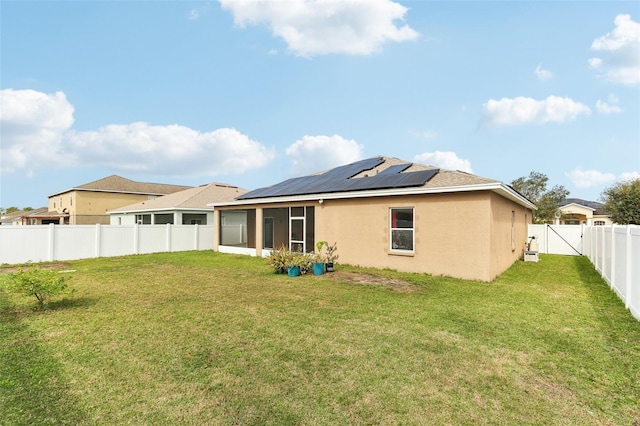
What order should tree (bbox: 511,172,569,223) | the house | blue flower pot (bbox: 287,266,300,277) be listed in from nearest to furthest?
1. the house
2. blue flower pot (bbox: 287,266,300,277)
3. tree (bbox: 511,172,569,223)

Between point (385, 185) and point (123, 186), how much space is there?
136 ft

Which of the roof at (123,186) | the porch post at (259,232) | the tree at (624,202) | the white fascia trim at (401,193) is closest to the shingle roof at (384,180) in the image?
the white fascia trim at (401,193)

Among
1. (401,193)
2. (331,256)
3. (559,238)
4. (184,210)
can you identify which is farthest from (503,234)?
(184,210)

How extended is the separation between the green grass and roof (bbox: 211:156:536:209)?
11.4ft

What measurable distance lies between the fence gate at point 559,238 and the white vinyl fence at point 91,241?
20.6m

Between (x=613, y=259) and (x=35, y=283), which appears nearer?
(x=35, y=283)

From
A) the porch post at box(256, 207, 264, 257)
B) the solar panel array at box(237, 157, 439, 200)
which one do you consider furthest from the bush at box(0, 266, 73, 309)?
the porch post at box(256, 207, 264, 257)

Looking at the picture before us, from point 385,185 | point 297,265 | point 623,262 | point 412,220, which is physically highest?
point 385,185

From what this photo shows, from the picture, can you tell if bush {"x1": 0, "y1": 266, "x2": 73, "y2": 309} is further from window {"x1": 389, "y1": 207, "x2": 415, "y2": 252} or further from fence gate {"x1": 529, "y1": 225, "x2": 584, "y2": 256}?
fence gate {"x1": 529, "y1": 225, "x2": 584, "y2": 256}

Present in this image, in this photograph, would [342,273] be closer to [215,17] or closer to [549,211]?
[215,17]

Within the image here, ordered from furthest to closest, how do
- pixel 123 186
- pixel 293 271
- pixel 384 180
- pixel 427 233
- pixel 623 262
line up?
pixel 123 186 → pixel 384 180 → pixel 293 271 → pixel 427 233 → pixel 623 262

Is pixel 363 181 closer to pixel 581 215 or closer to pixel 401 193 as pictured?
pixel 401 193

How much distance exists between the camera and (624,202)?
92.3ft

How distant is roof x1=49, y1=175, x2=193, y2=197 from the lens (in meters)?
38.7
